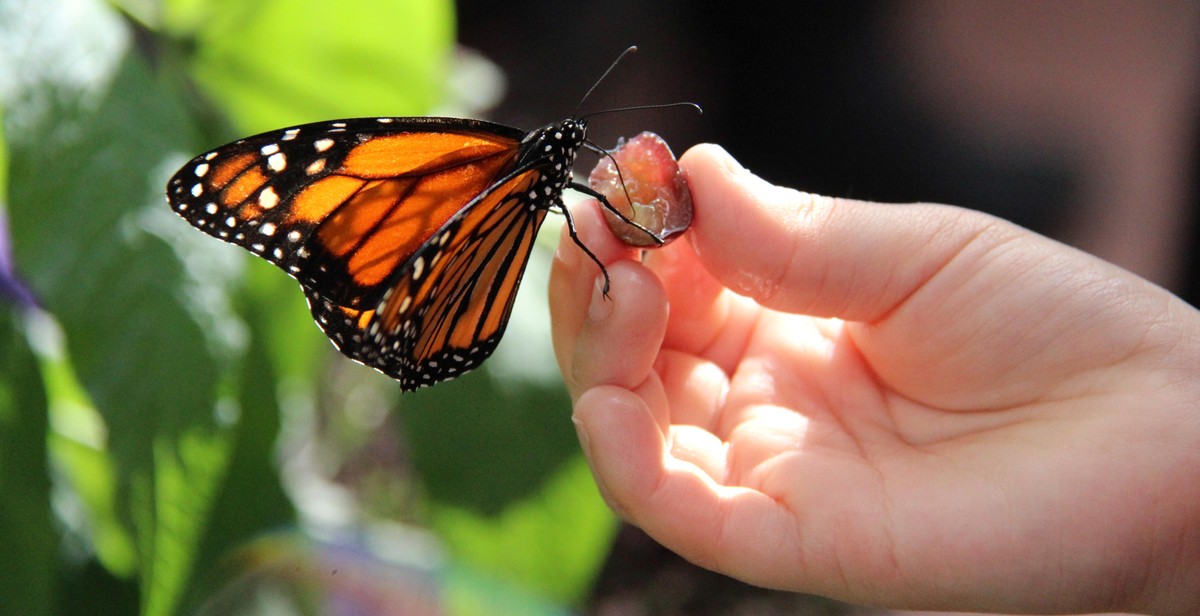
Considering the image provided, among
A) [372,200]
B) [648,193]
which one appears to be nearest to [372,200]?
[372,200]

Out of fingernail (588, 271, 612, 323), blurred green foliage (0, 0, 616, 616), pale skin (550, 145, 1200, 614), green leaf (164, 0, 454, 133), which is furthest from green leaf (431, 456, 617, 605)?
green leaf (164, 0, 454, 133)

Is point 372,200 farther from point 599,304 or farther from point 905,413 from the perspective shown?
point 905,413

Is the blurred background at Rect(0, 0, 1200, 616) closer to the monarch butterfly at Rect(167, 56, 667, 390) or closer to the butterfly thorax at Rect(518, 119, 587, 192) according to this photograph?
the monarch butterfly at Rect(167, 56, 667, 390)

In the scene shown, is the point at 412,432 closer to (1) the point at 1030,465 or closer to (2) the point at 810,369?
(2) the point at 810,369

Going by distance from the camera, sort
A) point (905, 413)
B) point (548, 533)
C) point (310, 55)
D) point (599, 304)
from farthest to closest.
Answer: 1. point (310, 55)
2. point (548, 533)
3. point (905, 413)
4. point (599, 304)

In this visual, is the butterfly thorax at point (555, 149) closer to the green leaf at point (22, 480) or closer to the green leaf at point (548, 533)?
the green leaf at point (548, 533)

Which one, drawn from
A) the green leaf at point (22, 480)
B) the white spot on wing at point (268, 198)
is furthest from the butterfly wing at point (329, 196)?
the green leaf at point (22, 480)
